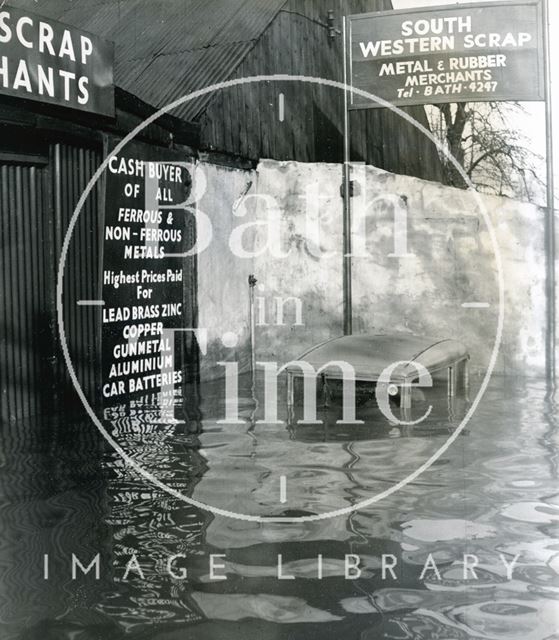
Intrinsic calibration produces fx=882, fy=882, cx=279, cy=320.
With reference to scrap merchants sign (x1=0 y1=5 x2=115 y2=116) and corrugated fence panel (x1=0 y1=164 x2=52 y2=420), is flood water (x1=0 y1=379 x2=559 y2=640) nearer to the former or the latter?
corrugated fence panel (x1=0 y1=164 x2=52 y2=420)

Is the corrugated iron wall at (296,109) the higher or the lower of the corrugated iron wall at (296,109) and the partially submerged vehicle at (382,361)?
the higher

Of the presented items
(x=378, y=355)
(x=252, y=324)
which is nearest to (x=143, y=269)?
(x=252, y=324)

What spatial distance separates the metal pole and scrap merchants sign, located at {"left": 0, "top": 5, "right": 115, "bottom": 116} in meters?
5.17

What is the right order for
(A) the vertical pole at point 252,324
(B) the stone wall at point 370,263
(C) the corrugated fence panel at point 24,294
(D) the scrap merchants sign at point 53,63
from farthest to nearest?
(A) the vertical pole at point 252,324 → (B) the stone wall at point 370,263 → (C) the corrugated fence panel at point 24,294 → (D) the scrap merchants sign at point 53,63

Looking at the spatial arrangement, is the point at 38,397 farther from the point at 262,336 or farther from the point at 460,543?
the point at 460,543

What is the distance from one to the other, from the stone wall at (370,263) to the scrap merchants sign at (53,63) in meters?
2.62

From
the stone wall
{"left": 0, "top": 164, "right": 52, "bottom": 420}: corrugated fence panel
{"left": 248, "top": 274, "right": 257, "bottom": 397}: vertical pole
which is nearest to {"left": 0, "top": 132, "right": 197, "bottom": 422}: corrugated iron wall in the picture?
{"left": 0, "top": 164, "right": 52, "bottom": 420}: corrugated fence panel

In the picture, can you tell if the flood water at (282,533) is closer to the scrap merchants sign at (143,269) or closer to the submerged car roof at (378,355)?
the submerged car roof at (378,355)

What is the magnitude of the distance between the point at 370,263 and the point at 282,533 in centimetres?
702

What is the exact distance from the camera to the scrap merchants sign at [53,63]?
797 centimetres

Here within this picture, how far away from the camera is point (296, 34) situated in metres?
14.7

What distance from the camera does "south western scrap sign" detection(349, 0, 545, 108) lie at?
10.7m

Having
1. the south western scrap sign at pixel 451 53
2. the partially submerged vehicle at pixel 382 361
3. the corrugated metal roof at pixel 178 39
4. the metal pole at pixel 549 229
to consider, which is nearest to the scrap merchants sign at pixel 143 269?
the corrugated metal roof at pixel 178 39

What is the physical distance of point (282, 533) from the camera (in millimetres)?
5383
